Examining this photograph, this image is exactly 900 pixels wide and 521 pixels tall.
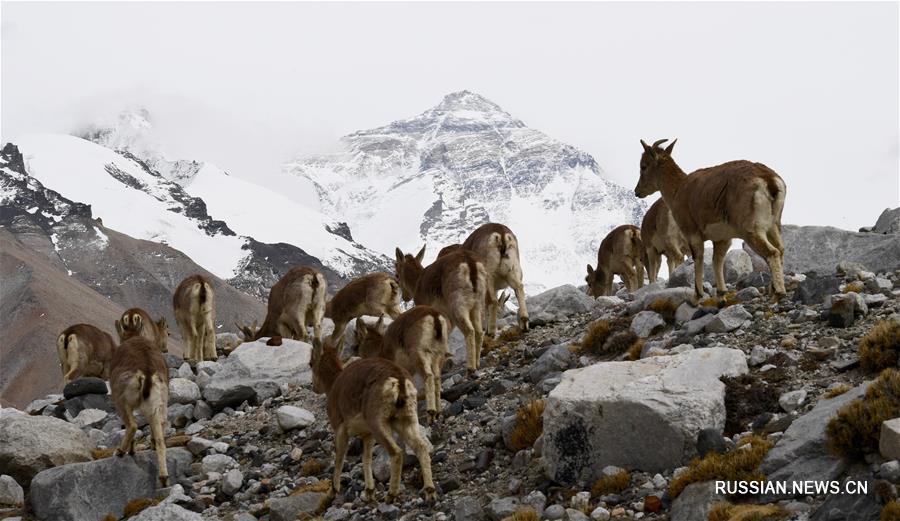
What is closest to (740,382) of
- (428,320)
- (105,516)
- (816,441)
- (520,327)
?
(816,441)

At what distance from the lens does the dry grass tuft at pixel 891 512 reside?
8.12m

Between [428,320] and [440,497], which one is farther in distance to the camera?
[428,320]

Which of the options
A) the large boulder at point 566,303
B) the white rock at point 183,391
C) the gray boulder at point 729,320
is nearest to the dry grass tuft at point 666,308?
the gray boulder at point 729,320

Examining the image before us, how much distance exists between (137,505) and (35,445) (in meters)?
3.11

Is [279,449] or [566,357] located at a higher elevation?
[566,357]

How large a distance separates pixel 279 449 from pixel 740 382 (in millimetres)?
8281

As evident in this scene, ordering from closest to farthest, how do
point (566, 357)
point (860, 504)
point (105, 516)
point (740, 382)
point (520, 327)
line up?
point (860, 504)
point (740, 382)
point (105, 516)
point (566, 357)
point (520, 327)

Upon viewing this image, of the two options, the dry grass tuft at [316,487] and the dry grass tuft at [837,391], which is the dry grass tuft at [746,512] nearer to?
the dry grass tuft at [837,391]

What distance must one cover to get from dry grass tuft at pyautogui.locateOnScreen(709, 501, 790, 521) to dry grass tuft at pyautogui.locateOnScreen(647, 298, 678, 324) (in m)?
7.55

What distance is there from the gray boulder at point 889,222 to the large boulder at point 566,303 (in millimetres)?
8838

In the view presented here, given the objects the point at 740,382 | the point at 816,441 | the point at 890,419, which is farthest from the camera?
the point at 740,382

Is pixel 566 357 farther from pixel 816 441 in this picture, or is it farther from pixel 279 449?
pixel 816 441

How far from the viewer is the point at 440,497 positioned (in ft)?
40.5

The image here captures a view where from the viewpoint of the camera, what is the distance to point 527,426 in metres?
12.9
